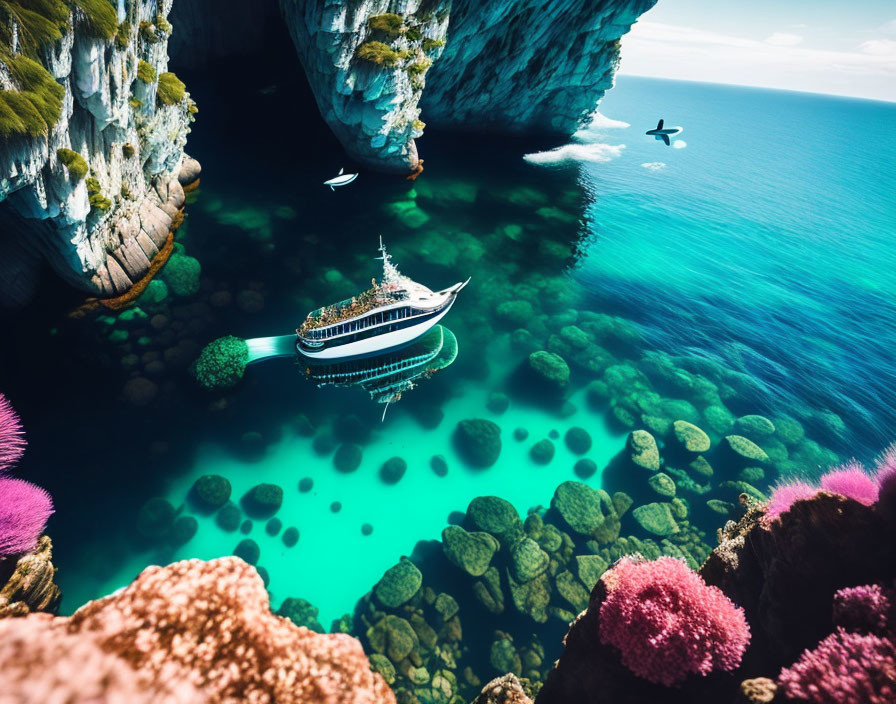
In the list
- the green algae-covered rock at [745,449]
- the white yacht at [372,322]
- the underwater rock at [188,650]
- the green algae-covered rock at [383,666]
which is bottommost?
the green algae-covered rock at [383,666]

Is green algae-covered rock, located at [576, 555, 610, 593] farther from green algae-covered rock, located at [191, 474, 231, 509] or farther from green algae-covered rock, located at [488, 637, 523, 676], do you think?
green algae-covered rock, located at [191, 474, 231, 509]

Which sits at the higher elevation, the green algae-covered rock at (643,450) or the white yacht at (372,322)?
the white yacht at (372,322)

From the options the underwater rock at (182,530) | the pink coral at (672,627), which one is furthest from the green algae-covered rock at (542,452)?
the underwater rock at (182,530)

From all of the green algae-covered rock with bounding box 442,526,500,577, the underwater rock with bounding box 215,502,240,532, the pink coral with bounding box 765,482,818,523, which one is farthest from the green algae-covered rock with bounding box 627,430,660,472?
the underwater rock with bounding box 215,502,240,532

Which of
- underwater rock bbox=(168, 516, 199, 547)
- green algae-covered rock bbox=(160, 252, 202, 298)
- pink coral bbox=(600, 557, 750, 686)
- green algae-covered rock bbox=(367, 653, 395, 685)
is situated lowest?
underwater rock bbox=(168, 516, 199, 547)

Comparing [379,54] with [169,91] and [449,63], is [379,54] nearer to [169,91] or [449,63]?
[169,91]

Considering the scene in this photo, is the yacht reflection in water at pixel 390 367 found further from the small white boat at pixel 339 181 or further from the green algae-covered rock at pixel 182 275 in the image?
the small white boat at pixel 339 181
